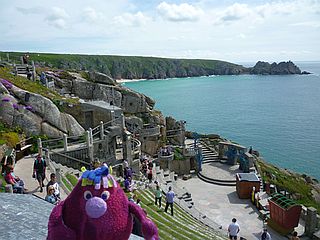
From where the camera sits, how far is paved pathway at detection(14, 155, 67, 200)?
44.6ft

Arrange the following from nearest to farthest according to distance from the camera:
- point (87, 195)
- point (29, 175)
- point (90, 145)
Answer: point (87, 195)
point (29, 175)
point (90, 145)

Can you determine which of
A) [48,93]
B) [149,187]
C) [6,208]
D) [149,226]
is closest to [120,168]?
[149,187]

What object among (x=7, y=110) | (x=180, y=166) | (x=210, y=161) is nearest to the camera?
(x=7, y=110)

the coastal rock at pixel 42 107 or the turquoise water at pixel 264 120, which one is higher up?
the coastal rock at pixel 42 107

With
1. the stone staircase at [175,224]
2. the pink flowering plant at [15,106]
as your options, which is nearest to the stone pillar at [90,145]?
the stone staircase at [175,224]

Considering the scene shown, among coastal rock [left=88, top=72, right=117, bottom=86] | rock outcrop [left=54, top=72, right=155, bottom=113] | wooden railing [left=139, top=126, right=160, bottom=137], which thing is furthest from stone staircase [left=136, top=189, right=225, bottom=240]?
coastal rock [left=88, top=72, right=117, bottom=86]

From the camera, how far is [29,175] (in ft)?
51.6

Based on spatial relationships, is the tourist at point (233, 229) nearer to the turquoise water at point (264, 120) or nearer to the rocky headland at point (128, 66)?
the turquoise water at point (264, 120)

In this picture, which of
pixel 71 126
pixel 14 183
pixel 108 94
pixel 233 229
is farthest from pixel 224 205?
pixel 108 94

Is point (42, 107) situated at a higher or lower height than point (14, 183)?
higher

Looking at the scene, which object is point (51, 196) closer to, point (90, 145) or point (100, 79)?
point (90, 145)

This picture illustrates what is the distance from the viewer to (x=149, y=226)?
495cm

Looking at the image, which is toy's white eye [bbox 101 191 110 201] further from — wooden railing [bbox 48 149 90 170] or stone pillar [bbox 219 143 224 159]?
stone pillar [bbox 219 143 224 159]

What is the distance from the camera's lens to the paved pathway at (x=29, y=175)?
13.6 meters
